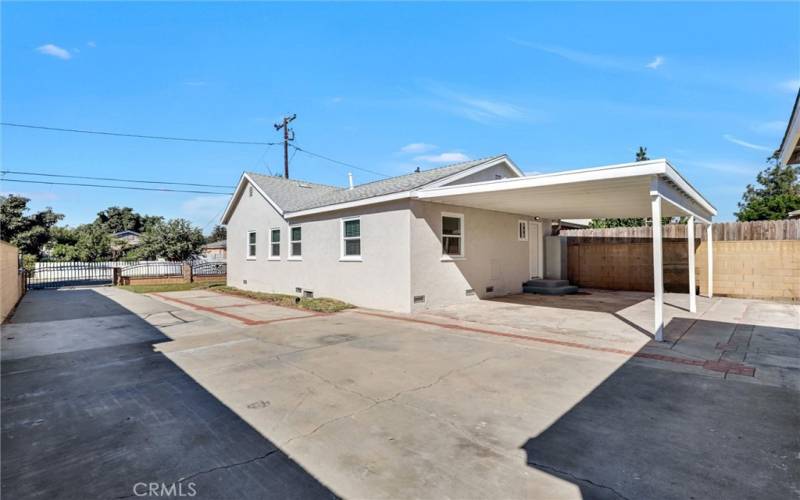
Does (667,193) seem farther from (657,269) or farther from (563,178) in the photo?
(563,178)

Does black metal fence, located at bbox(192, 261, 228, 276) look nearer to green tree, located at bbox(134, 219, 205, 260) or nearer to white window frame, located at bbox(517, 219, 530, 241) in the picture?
green tree, located at bbox(134, 219, 205, 260)

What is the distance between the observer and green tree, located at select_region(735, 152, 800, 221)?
99.0 ft

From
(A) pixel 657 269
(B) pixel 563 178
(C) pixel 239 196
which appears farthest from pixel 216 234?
(A) pixel 657 269

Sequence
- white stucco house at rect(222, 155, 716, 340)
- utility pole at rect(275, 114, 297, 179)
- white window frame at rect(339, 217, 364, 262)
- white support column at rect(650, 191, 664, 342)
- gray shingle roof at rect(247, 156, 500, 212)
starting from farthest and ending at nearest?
utility pole at rect(275, 114, 297, 179) → gray shingle roof at rect(247, 156, 500, 212) → white window frame at rect(339, 217, 364, 262) → white stucco house at rect(222, 155, 716, 340) → white support column at rect(650, 191, 664, 342)

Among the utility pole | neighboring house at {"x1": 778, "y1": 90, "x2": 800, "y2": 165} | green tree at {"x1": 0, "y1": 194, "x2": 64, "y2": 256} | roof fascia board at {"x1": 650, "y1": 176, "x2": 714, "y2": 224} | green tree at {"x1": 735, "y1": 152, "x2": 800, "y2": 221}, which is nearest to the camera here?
neighboring house at {"x1": 778, "y1": 90, "x2": 800, "y2": 165}

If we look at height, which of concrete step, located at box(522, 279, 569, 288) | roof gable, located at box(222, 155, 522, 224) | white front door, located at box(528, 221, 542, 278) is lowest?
concrete step, located at box(522, 279, 569, 288)

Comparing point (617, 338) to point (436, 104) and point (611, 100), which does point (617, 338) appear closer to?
point (611, 100)

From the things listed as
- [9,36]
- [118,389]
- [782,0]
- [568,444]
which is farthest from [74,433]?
[9,36]

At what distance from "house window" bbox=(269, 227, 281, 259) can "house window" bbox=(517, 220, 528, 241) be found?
9.63 m

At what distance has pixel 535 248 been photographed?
604 inches

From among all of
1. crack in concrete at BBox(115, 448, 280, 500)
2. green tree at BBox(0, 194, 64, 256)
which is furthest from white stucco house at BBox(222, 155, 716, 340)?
green tree at BBox(0, 194, 64, 256)

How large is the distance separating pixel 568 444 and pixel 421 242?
24.5ft

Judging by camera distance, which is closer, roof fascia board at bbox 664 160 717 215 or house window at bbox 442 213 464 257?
roof fascia board at bbox 664 160 717 215

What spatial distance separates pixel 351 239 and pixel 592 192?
6.91 metres
